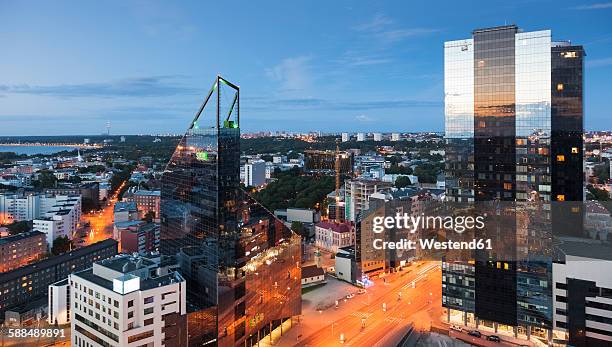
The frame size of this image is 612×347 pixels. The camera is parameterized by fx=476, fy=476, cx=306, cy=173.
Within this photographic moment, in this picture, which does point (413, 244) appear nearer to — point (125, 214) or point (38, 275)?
point (38, 275)

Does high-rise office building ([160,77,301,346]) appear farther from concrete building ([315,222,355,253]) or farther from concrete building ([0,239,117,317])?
concrete building ([315,222,355,253])

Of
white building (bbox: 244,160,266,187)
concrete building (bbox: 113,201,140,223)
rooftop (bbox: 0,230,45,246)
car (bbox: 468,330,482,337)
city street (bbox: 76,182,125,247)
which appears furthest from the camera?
white building (bbox: 244,160,266,187)

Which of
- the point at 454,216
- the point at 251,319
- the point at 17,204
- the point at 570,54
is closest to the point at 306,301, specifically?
the point at 251,319

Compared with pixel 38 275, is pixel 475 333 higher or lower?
lower

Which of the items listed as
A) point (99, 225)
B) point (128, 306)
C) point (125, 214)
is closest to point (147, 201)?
point (99, 225)

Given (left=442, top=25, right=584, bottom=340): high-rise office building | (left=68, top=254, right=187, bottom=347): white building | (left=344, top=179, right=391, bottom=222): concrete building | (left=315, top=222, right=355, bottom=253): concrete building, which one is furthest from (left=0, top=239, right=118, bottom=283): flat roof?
(left=442, top=25, right=584, bottom=340): high-rise office building

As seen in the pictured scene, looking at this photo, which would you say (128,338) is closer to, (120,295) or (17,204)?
(120,295)

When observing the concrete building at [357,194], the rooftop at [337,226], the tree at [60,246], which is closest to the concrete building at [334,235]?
the rooftop at [337,226]
